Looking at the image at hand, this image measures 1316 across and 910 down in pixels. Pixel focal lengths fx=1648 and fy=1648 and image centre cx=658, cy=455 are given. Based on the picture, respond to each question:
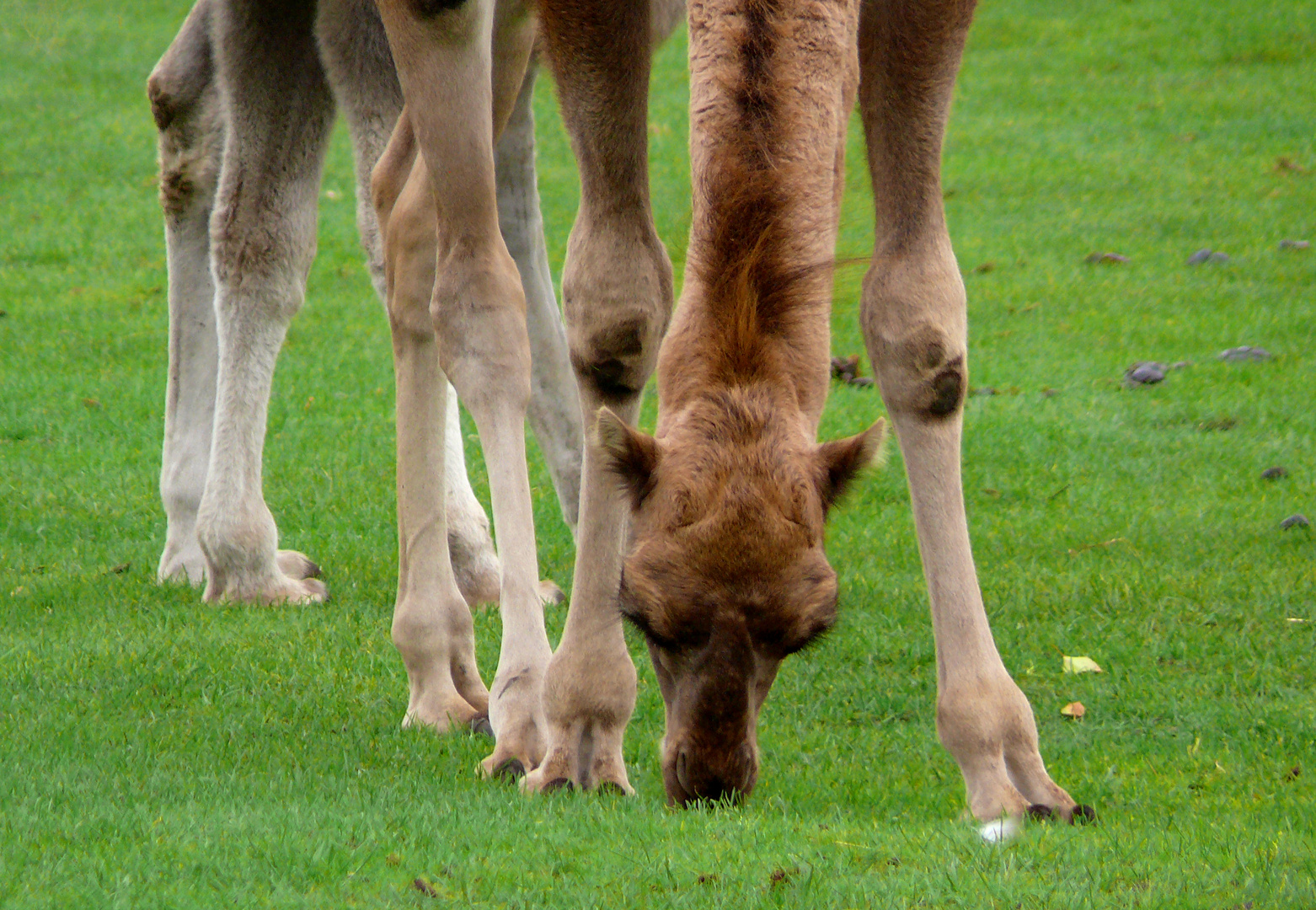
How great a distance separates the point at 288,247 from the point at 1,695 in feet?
7.30

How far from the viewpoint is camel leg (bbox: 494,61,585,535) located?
6289mm

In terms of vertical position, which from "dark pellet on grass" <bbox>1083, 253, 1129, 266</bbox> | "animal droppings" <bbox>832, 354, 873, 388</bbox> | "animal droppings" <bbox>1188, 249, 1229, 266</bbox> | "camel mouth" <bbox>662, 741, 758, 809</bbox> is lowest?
"dark pellet on grass" <bbox>1083, 253, 1129, 266</bbox>

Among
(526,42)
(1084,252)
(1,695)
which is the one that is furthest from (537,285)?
(1084,252)

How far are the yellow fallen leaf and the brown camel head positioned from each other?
86.4 inches

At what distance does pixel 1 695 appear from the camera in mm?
4672

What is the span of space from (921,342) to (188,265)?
371 cm

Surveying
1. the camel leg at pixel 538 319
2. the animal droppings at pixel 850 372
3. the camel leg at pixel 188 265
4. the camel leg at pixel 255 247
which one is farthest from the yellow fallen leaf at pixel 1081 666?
the animal droppings at pixel 850 372

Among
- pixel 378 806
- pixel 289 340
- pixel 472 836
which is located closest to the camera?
pixel 472 836

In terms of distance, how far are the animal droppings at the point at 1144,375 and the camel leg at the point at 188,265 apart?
6.02 meters

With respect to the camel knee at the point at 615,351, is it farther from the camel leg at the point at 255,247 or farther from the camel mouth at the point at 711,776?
the camel leg at the point at 255,247

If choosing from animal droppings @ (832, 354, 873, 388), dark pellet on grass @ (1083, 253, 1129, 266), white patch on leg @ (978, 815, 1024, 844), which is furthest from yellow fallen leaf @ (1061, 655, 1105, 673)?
dark pellet on grass @ (1083, 253, 1129, 266)

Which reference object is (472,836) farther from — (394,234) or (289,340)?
(289,340)

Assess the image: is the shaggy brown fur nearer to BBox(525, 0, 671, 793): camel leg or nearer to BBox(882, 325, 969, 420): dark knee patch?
BBox(525, 0, 671, 793): camel leg

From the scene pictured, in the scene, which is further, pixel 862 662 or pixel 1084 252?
pixel 1084 252
